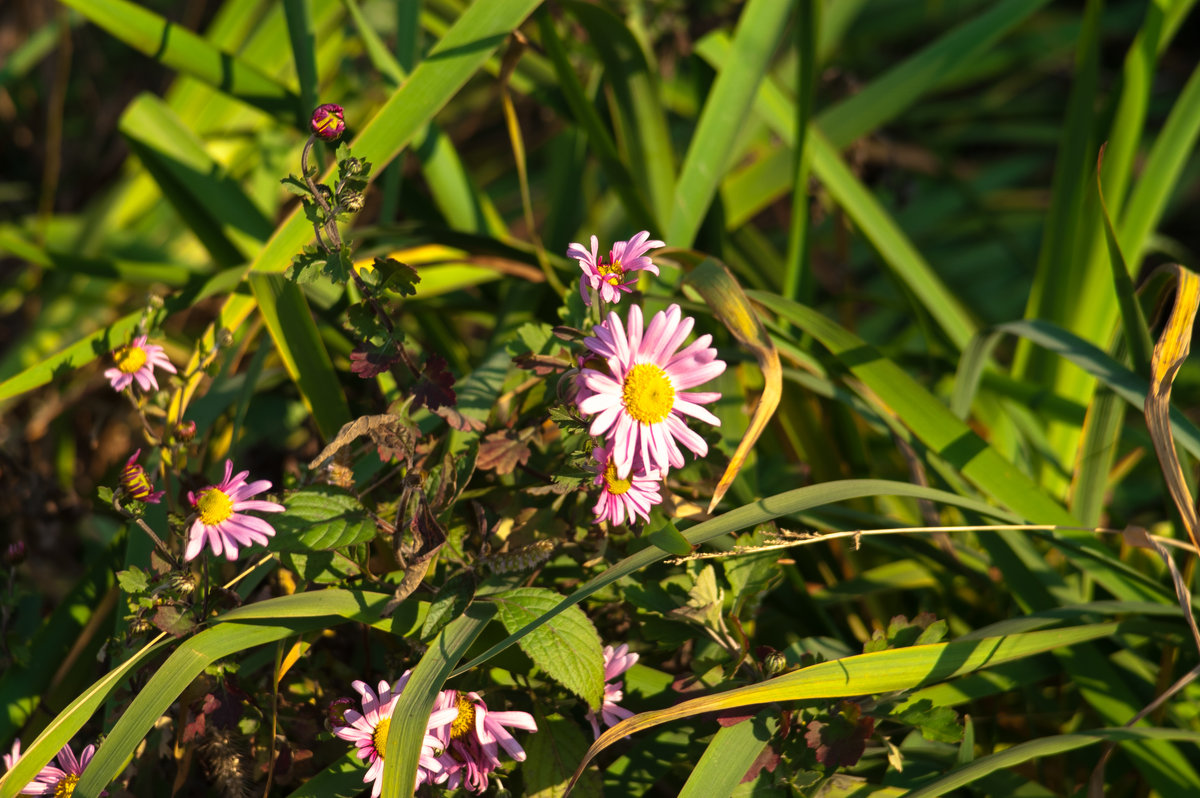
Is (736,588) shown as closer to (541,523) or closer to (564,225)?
(541,523)

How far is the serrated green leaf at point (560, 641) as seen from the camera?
→ 0.80 metres

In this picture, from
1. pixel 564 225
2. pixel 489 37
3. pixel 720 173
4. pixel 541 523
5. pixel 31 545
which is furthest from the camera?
pixel 564 225

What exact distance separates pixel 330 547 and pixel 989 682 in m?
0.81

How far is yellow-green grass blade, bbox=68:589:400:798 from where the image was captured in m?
0.78

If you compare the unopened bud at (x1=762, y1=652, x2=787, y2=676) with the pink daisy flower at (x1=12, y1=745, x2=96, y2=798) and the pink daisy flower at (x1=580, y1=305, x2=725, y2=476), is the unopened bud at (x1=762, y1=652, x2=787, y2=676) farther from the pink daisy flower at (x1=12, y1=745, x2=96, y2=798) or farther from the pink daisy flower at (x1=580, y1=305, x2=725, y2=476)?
the pink daisy flower at (x1=12, y1=745, x2=96, y2=798)

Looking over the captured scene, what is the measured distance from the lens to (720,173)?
135 centimetres

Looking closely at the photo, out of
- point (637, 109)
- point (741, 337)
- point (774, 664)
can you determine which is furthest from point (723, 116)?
point (774, 664)

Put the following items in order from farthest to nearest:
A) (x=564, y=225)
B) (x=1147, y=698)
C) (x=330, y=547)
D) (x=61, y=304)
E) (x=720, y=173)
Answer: (x=61, y=304)
(x=564, y=225)
(x=720, y=173)
(x=1147, y=698)
(x=330, y=547)

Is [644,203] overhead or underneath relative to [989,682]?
overhead

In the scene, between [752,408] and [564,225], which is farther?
[564,225]

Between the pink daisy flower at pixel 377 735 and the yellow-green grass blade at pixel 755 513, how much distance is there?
0.09 m

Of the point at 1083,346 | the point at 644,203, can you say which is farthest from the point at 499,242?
the point at 1083,346

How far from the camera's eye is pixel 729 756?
84 cm

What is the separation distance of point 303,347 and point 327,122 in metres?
0.37
